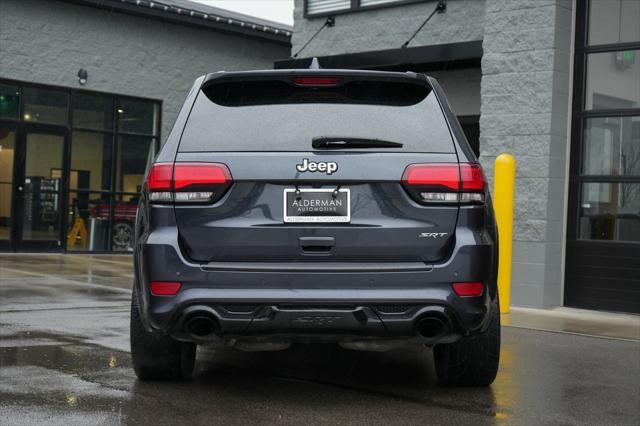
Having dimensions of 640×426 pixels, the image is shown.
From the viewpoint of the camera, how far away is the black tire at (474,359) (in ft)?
17.2

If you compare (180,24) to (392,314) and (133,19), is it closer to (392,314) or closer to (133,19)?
(133,19)

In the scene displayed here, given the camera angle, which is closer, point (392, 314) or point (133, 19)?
point (392, 314)

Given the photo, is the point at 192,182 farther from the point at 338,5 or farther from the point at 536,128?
the point at 338,5

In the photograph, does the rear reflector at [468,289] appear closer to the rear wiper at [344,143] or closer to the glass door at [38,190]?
the rear wiper at [344,143]

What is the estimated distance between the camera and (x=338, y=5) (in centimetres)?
1449

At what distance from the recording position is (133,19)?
2048 cm

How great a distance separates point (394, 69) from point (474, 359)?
9.32 meters

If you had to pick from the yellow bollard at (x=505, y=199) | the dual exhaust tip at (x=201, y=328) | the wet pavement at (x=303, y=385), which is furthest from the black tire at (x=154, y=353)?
the yellow bollard at (x=505, y=199)

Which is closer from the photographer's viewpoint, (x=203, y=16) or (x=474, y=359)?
(x=474, y=359)

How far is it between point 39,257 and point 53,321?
9968mm

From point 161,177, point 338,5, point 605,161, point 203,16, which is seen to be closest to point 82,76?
point 203,16

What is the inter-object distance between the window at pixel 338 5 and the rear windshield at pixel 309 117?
351 inches

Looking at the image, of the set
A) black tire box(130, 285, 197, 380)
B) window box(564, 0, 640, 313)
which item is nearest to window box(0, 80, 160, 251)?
window box(564, 0, 640, 313)

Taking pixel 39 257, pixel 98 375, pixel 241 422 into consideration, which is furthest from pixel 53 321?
pixel 39 257
